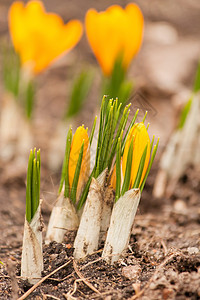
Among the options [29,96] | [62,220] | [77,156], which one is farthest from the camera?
[29,96]

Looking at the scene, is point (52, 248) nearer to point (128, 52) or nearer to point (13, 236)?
point (13, 236)

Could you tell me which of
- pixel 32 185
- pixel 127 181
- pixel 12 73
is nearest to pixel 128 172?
pixel 127 181

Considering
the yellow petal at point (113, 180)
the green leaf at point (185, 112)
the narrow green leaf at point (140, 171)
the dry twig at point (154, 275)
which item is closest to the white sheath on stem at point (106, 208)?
the yellow petal at point (113, 180)

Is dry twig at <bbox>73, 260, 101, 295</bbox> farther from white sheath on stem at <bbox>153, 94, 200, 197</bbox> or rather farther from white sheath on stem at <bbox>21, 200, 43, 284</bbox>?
white sheath on stem at <bbox>153, 94, 200, 197</bbox>

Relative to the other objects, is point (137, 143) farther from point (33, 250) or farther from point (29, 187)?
point (33, 250)

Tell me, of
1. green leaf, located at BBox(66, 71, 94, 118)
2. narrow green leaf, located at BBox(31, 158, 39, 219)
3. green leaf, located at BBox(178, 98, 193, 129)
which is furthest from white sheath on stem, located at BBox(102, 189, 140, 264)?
green leaf, located at BBox(66, 71, 94, 118)

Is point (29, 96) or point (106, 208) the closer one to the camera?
point (106, 208)
